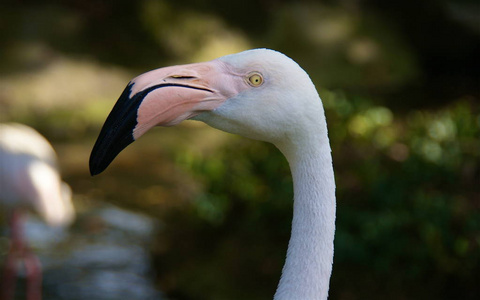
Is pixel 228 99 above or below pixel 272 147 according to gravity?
below

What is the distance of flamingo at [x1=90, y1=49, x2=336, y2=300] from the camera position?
1609 mm

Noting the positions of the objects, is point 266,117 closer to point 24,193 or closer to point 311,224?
point 311,224

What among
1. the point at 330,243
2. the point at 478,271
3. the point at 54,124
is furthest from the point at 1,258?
the point at 330,243

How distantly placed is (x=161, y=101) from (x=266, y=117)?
27cm

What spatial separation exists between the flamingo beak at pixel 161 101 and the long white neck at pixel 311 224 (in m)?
0.25

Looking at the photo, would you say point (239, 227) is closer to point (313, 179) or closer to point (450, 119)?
point (450, 119)

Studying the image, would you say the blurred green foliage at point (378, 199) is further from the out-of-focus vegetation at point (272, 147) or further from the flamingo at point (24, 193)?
the flamingo at point (24, 193)

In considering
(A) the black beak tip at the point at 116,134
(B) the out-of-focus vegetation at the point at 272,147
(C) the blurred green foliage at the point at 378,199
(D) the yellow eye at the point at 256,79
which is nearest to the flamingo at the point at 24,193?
(B) the out-of-focus vegetation at the point at 272,147

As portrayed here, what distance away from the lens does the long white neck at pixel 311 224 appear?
1729mm

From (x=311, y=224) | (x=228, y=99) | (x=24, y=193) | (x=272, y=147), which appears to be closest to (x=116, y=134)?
(x=228, y=99)

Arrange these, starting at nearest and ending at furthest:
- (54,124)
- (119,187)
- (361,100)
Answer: (361,100)
(119,187)
(54,124)

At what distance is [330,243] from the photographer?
176cm

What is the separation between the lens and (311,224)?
1.75 metres

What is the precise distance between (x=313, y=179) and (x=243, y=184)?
2.86 metres
